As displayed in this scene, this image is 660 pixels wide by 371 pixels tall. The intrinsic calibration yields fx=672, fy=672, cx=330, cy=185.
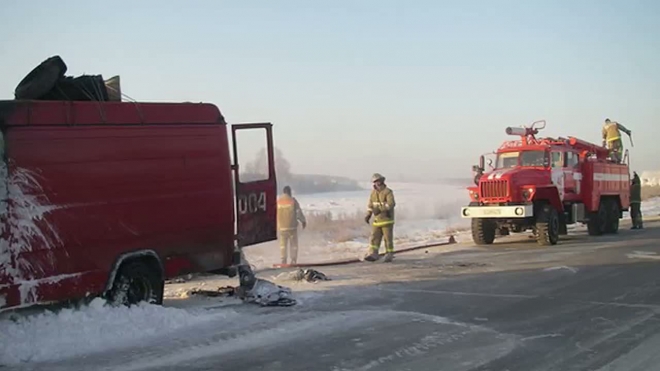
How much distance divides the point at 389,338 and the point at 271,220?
3402 mm

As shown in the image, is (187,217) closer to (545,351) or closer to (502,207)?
(545,351)

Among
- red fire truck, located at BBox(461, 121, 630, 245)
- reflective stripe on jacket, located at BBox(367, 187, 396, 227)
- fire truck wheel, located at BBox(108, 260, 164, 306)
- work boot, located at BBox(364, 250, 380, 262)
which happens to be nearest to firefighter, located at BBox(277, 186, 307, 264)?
work boot, located at BBox(364, 250, 380, 262)

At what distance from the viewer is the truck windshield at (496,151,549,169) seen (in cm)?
1830

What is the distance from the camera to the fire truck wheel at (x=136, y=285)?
26.3ft

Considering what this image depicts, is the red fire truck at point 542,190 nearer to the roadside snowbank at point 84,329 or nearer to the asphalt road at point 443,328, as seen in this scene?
the asphalt road at point 443,328

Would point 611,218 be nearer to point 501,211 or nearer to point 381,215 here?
point 501,211

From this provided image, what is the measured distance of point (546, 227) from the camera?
17.0m

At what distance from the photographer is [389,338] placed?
7.18 metres

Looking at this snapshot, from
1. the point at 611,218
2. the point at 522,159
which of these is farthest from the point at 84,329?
the point at 611,218

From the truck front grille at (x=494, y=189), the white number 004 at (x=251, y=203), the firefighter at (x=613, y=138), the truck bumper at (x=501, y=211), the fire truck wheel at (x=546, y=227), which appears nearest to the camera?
the white number 004 at (x=251, y=203)

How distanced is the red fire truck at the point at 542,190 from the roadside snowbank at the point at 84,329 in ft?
35.9

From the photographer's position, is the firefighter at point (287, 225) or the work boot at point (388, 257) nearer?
the work boot at point (388, 257)

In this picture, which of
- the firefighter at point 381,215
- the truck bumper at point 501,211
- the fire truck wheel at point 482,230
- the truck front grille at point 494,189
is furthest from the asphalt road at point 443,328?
the fire truck wheel at point 482,230

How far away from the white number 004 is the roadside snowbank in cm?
183
